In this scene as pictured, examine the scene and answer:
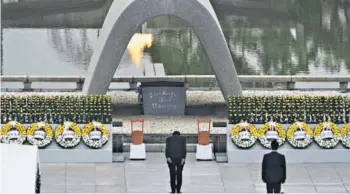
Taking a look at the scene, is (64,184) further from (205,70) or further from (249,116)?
(205,70)

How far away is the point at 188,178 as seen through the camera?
96.1ft

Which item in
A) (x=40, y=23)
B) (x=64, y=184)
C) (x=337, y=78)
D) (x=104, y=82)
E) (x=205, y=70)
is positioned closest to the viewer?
(x=64, y=184)

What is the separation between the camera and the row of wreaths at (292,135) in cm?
3064

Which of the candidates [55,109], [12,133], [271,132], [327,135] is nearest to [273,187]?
[271,132]

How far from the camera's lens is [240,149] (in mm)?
30656

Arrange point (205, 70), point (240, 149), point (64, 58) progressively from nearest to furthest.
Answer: point (240, 149), point (205, 70), point (64, 58)

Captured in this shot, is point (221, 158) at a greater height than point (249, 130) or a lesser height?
lesser

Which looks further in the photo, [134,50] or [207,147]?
[134,50]

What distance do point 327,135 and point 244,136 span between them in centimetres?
197

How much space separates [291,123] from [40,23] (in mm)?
32649

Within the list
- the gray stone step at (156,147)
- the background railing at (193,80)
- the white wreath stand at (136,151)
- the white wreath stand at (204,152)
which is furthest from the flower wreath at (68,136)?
the background railing at (193,80)

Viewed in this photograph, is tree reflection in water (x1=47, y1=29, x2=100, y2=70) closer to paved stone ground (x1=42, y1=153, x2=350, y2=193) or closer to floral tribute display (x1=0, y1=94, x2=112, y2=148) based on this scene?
floral tribute display (x1=0, y1=94, x2=112, y2=148)

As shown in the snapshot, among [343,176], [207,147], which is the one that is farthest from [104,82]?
[343,176]

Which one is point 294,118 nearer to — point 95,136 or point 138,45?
point 95,136
